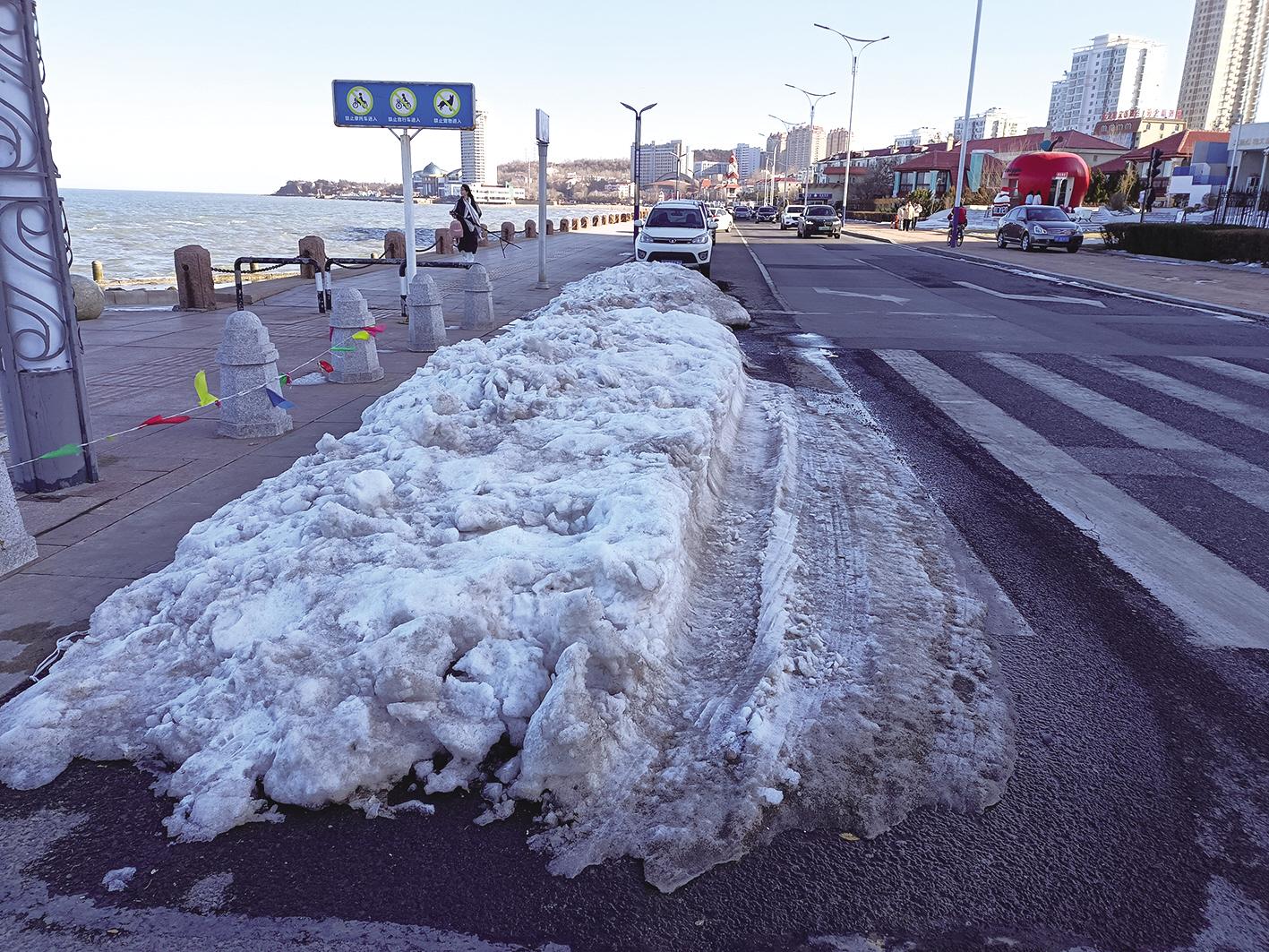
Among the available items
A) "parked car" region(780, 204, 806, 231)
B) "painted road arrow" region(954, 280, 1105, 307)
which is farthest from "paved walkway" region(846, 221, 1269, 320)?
"parked car" region(780, 204, 806, 231)

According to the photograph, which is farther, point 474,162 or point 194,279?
point 474,162

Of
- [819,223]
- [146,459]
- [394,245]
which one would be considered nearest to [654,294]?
[146,459]

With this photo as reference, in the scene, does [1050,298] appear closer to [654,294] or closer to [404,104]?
[654,294]

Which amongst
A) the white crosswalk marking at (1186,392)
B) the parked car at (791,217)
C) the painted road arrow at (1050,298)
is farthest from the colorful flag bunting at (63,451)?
the parked car at (791,217)

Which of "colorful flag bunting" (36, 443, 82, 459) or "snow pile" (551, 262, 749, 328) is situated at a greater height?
"snow pile" (551, 262, 749, 328)

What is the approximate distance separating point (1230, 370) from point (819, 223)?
3807cm

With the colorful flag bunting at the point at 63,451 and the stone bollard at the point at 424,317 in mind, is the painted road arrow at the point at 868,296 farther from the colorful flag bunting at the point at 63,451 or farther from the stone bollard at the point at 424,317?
the colorful flag bunting at the point at 63,451

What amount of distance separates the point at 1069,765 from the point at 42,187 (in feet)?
20.4

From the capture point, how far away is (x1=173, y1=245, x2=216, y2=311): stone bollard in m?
14.3

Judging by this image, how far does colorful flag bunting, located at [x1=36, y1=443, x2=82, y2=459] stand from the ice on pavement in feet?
5.38

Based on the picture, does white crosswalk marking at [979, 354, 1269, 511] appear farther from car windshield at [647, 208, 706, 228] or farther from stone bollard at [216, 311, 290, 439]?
car windshield at [647, 208, 706, 228]

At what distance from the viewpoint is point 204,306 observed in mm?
14641

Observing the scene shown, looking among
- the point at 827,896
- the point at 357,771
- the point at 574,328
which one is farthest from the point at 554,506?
the point at 574,328

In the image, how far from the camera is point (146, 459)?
6.54 m
